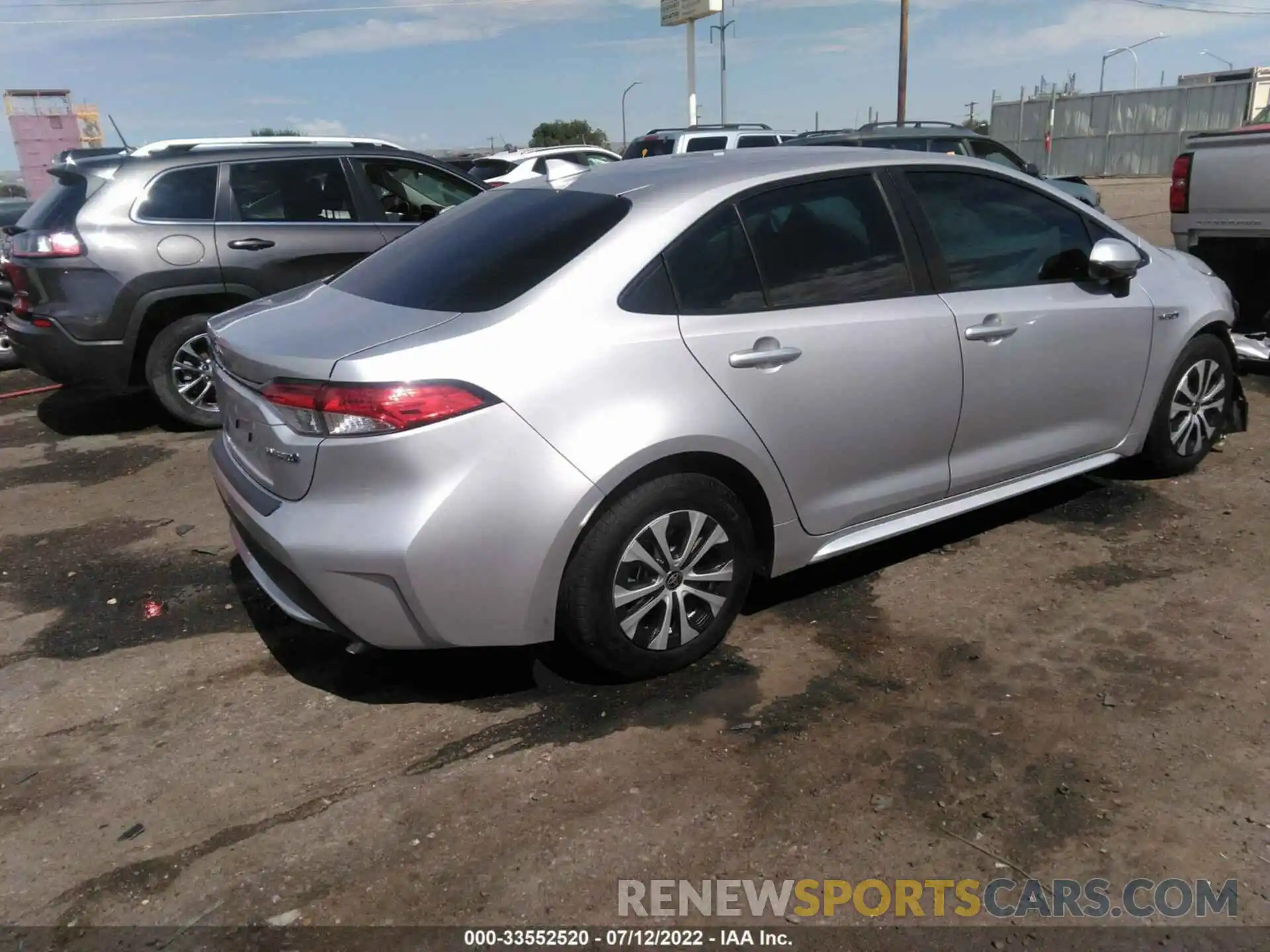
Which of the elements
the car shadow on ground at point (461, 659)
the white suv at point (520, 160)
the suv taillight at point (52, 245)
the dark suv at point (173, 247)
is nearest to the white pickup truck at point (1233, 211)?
the car shadow on ground at point (461, 659)

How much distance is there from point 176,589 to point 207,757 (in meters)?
1.42

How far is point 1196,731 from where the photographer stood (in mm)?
3004

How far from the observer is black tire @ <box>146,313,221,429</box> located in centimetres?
634

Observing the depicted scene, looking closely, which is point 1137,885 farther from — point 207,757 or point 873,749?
point 207,757

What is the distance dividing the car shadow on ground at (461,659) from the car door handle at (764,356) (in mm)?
1067

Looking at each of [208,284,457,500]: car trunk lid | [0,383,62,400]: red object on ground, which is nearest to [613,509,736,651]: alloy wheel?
[208,284,457,500]: car trunk lid

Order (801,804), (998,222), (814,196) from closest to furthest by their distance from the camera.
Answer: (801,804)
(814,196)
(998,222)

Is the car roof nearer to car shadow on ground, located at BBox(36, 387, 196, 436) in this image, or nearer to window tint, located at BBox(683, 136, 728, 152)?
car shadow on ground, located at BBox(36, 387, 196, 436)

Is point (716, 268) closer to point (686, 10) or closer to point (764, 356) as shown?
point (764, 356)

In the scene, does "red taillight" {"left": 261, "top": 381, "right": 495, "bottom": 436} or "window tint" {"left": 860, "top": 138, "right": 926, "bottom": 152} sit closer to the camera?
"red taillight" {"left": 261, "top": 381, "right": 495, "bottom": 436}

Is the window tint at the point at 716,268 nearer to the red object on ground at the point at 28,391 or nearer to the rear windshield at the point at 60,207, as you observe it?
the rear windshield at the point at 60,207

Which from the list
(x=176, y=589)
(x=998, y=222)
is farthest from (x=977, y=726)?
(x=176, y=589)

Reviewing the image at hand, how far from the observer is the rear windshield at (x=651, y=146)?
53.2 ft

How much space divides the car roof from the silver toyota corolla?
0.06 ft
